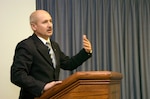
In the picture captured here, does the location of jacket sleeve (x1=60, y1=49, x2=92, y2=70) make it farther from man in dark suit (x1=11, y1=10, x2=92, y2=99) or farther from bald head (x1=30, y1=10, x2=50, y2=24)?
bald head (x1=30, y1=10, x2=50, y2=24)

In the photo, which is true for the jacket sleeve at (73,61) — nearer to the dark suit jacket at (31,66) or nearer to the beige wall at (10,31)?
the dark suit jacket at (31,66)

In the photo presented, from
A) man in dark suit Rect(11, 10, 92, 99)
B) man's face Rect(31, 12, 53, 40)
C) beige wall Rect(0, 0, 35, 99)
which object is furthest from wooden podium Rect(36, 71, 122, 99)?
beige wall Rect(0, 0, 35, 99)

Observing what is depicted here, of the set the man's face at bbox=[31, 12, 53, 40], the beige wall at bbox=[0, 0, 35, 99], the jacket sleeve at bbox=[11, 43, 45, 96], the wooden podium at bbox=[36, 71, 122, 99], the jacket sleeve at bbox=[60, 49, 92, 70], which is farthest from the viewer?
the beige wall at bbox=[0, 0, 35, 99]

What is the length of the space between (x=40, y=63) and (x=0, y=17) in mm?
955

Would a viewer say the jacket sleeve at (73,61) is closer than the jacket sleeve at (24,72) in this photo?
No

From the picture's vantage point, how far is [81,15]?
291 cm

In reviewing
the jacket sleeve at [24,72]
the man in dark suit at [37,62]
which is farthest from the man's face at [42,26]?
the jacket sleeve at [24,72]

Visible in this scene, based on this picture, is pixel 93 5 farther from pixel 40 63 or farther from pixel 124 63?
pixel 40 63

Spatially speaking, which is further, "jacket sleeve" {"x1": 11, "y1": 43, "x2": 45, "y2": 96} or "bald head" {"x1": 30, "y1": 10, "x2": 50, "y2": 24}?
"bald head" {"x1": 30, "y1": 10, "x2": 50, "y2": 24}

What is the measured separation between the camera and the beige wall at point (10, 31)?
7.25 feet

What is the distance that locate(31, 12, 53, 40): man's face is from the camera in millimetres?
1670

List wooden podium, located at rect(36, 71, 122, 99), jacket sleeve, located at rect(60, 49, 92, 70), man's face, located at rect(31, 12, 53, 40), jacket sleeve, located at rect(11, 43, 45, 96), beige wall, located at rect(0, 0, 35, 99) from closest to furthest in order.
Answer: wooden podium, located at rect(36, 71, 122, 99)
jacket sleeve, located at rect(11, 43, 45, 96)
man's face, located at rect(31, 12, 53, 40)
jacket sleeve, located at rect(60, 49, 92, 70)
beige wall, located at rect(0, 0, 35, 99)

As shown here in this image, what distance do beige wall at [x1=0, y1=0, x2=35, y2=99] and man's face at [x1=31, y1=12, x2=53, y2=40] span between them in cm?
63

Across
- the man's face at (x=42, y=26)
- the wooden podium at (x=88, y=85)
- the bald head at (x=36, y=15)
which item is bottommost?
the wooden podium at (x=88, y=85)
